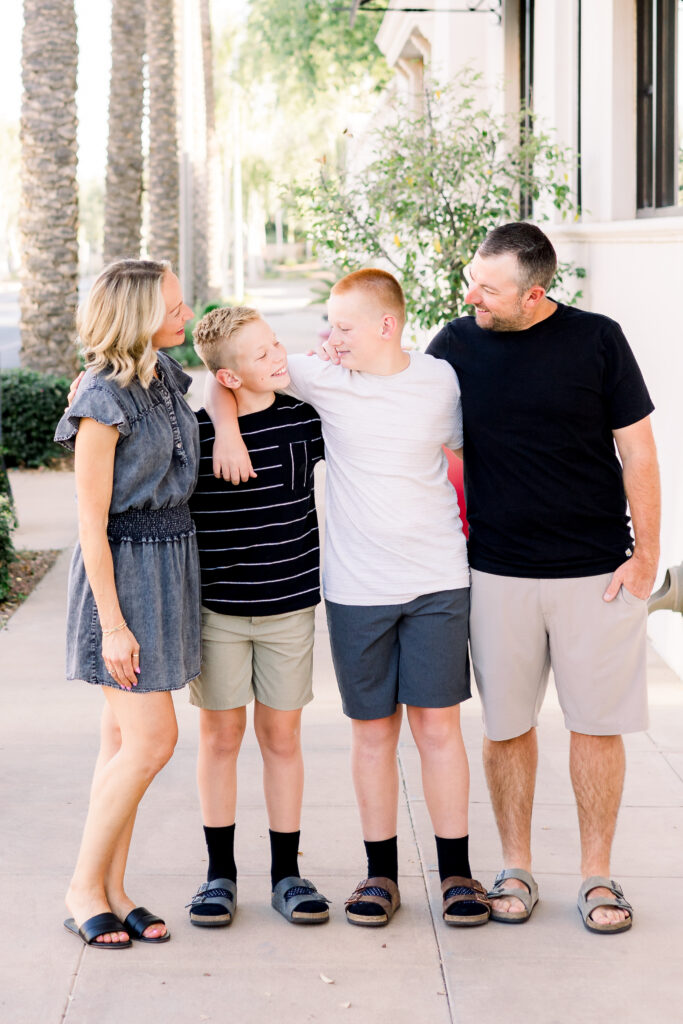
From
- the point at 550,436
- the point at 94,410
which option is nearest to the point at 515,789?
the point at 550,436

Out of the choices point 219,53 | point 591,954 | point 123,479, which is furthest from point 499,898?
point 219,53

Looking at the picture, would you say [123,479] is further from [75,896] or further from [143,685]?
[75,896]

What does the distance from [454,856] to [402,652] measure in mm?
589

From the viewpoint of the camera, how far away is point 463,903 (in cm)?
342

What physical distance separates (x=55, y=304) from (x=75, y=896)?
32.3ft

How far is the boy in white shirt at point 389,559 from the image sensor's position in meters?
3.30

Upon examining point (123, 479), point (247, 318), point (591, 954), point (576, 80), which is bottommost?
point (591, 954)

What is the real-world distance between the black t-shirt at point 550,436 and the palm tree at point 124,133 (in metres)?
12.5

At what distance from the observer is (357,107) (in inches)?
1219

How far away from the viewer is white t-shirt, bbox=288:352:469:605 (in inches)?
130

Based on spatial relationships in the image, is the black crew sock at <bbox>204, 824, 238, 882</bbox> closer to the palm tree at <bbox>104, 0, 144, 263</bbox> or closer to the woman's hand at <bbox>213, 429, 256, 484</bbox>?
the woman's hand at <bbox>213, 429, 256, 484</bbox>

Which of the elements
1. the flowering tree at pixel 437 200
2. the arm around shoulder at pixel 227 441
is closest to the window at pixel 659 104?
the flowering tree at pixel 437 200

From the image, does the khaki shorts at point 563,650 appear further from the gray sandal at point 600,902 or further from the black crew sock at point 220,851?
the black crew sock at point 220,851

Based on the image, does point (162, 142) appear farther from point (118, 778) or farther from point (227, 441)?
point (118, 778)
